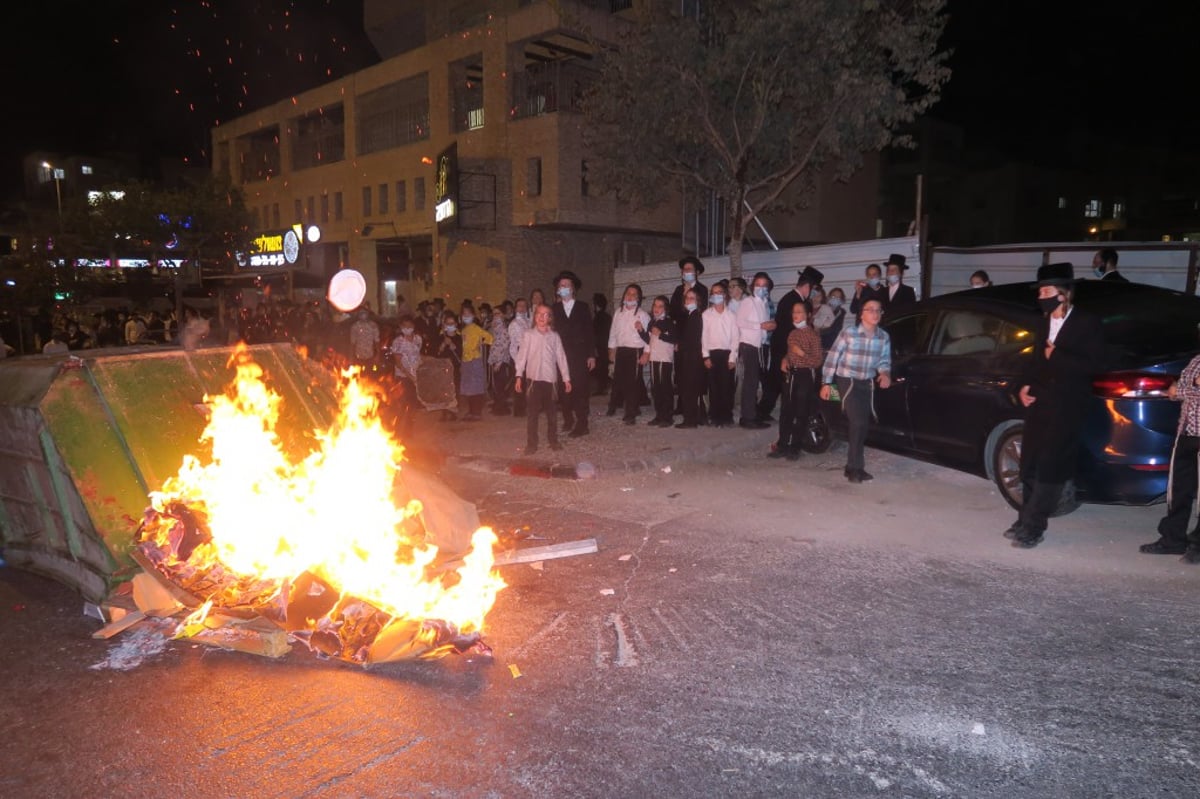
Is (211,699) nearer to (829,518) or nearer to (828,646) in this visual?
(828,646)

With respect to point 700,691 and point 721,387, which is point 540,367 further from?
point 700,691

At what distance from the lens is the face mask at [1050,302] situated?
6012 millimetres

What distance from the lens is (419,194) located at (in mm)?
28953

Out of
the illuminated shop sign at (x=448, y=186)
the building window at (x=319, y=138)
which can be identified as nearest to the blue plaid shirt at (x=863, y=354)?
the illuminated shop sign at (x=448, y=186)

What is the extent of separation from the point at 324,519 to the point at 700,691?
2.59m

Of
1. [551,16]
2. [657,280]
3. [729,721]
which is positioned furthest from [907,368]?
[551,16]

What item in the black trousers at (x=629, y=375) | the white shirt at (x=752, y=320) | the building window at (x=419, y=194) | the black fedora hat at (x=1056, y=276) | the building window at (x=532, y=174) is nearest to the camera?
the black fedora hat at (x=1056, y=276)

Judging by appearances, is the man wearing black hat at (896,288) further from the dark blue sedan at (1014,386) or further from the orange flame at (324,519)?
the orange flame at (324,519)

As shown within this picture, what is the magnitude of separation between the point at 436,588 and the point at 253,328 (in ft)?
53.9

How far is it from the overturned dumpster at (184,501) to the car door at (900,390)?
4.49 metres

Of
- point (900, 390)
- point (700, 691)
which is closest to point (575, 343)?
point (900, 390)

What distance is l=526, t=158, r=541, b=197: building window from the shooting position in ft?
79.6

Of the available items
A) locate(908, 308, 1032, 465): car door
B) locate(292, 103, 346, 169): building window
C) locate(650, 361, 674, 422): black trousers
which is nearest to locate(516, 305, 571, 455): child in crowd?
locate(650, 361, 674, 422): black trousers

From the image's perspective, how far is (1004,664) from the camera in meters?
4.11
